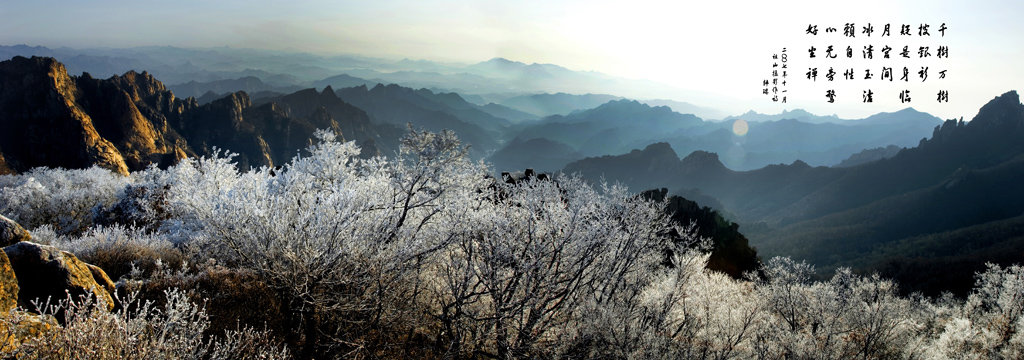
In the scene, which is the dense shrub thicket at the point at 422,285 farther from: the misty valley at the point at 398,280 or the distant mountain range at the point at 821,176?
the distant mountain range at the point at 821,176

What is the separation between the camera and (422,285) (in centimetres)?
1348

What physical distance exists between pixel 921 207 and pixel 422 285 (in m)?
193

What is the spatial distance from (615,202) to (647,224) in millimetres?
2301

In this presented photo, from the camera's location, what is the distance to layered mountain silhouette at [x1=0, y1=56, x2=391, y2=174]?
10094 centimetres

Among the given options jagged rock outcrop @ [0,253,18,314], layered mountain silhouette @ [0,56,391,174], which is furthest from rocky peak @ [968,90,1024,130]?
jagged rock outcrop @ [0,253,18,314]

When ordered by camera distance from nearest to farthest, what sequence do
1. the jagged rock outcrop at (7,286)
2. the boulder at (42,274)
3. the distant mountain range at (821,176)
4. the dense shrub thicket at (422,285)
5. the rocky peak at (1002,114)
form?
the jagged rock outcrop at (7,286) → the boulder at (42,274) → the dense shrub thicket at (422,285) → the distant mountain range at (821,176) → the rocky peak at (1002,114)

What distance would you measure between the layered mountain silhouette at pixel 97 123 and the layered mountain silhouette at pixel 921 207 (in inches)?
6050

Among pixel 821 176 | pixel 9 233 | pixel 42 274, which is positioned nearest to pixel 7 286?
pixel 42 274

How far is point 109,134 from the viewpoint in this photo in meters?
116

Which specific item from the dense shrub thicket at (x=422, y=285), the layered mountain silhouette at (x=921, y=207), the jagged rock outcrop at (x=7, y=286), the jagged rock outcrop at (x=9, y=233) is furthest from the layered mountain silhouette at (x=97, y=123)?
the layered mountain silhouette at (x=921, y=207)

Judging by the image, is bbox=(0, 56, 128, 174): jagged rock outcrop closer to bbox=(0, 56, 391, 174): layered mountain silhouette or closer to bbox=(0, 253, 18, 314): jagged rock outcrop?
bbox=(0, 56, 391, 174): layered mountain silhouette

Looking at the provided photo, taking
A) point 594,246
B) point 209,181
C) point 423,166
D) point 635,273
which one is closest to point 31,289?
point 423,166

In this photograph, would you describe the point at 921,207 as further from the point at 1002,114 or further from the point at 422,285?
the point at 422,285

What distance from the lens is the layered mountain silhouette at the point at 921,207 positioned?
328 feet
